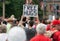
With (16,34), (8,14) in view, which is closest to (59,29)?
(16,34)

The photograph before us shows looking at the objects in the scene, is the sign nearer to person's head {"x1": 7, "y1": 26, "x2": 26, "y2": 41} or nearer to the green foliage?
person's head {"x1": 7, "y1": 26, "x2": 26, "y2": 41}

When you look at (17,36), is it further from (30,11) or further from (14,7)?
(14,7)

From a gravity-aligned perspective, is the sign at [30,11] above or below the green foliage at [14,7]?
above

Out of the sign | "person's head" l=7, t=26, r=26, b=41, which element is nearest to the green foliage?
the sign

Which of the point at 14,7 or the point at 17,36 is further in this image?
the point at 14,7

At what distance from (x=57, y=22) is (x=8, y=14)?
43.5 meters

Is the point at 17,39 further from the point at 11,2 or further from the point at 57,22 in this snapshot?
the point at 11,2

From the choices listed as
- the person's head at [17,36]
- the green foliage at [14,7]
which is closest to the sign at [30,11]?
the person's head at [17,36]

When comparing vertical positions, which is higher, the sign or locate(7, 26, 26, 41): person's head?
locate(7, 26, 26, 41): person's head

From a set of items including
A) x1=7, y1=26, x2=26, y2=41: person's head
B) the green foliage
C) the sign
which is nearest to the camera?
x1=7, y1=26, x2=26, y2=41: person's head

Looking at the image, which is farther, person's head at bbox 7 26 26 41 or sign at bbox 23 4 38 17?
sign at bbox 23 4 38 17

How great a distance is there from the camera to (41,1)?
57.2 m

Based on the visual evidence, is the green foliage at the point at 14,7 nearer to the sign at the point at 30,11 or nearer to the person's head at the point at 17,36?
the sign at the point at 30,11

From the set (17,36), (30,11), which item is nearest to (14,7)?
(30,11)
